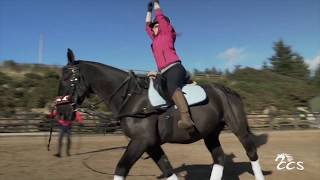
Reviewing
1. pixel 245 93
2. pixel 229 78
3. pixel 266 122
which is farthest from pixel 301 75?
pixel 266 122

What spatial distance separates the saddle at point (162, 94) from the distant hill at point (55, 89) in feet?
73.8

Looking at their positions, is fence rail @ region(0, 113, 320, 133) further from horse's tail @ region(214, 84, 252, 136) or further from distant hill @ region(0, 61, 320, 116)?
horse's tail @ region(214, 84, 252, 136)

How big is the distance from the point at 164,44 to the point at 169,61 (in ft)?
0.87

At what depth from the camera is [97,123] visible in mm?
22719

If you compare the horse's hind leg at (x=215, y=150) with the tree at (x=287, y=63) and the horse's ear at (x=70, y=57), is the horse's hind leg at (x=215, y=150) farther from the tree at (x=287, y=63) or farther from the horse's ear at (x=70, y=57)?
the tree at (x=287, y=63)

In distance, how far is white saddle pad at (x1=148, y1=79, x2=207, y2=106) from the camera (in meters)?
5.91

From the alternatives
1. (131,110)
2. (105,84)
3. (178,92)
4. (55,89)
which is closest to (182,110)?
(178,92)

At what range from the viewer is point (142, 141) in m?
5.57

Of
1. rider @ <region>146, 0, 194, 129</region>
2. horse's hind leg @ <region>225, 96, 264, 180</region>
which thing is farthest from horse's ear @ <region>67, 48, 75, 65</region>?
horse's hind leg @ <region>225, 96, 264, 180</region>

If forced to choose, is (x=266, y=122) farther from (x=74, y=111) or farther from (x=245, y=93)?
(x=74, y=111)

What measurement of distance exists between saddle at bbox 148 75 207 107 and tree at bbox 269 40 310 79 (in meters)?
56.0

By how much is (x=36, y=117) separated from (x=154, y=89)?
18.3 m

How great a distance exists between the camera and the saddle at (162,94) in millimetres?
5914

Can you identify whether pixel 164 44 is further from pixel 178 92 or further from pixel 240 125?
pixel 240 125
